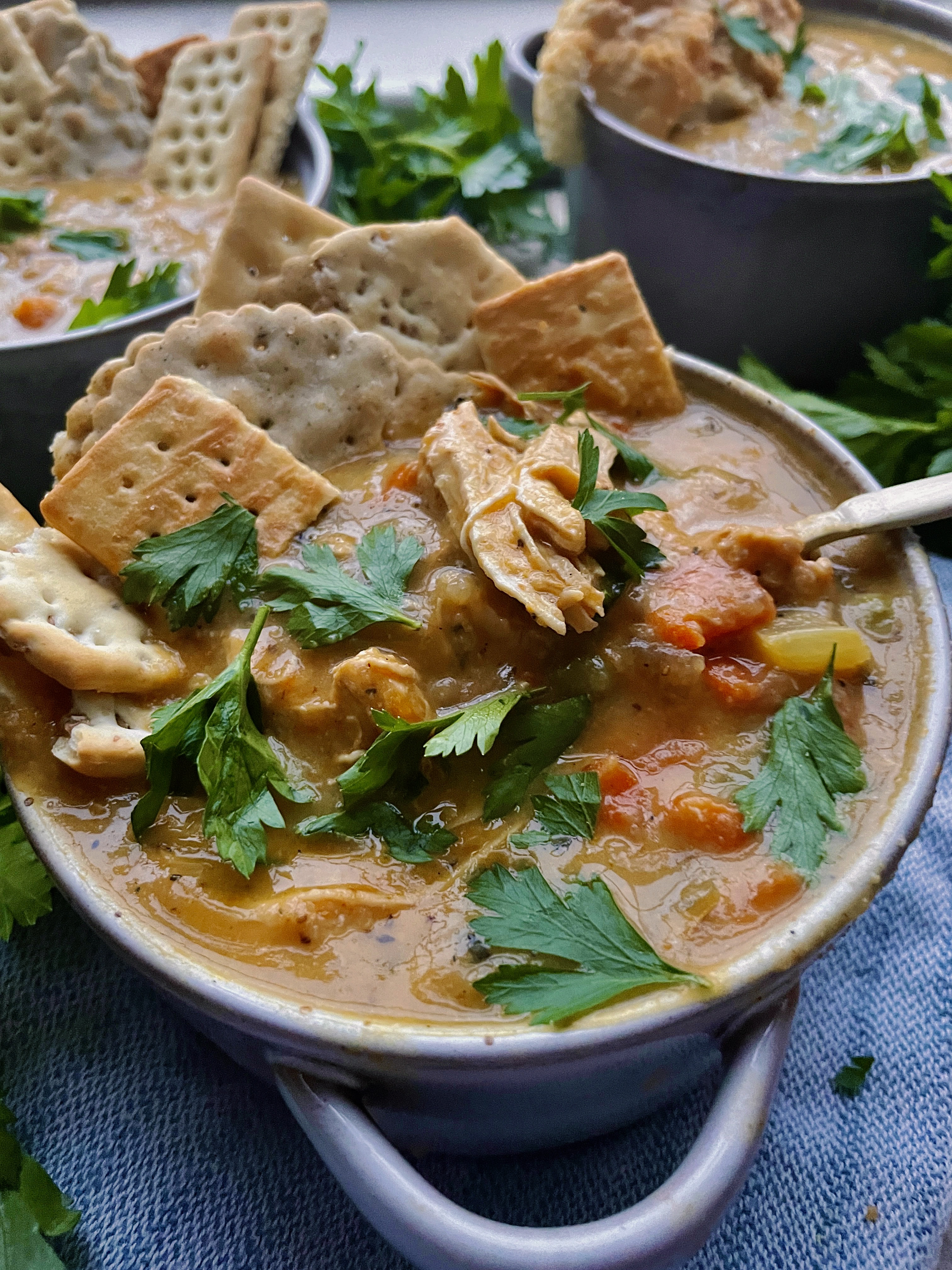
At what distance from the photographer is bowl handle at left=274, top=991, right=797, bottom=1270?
956 millimetres

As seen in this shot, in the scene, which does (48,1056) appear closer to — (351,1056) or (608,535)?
(351,1056)

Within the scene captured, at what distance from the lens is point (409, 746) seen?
1266 millimetres

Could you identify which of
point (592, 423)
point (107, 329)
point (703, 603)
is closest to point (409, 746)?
point (703, 603)

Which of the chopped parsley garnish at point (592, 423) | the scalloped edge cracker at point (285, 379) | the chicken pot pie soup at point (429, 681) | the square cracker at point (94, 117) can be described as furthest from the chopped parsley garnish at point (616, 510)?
the square cracker at point (94, 117)

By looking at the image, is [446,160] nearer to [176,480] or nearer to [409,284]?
[409,284]

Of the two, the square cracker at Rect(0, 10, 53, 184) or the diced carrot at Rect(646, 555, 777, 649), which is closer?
the diced carrot at Rect(646, 555, 777, 649)

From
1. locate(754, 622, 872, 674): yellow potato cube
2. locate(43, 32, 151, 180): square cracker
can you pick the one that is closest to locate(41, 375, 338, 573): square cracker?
locate(754, 622, 872, 674): yellow potato cube

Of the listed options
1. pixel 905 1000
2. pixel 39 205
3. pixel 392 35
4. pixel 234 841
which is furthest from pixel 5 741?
pixel 392 35

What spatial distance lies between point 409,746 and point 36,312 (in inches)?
60.3

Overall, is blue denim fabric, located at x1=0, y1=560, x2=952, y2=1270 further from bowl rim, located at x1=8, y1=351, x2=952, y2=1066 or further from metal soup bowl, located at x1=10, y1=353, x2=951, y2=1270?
bowl rim, located at x1=8, y1=351, x2=952, y2=1066

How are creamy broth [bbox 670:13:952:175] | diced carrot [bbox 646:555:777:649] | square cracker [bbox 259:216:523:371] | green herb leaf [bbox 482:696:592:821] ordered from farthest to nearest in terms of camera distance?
creamy broth [bbox 670:13:952:175] → square cracker [bbox 259:216:523:371] → diced carrot [bbox 646:555:777:649] → green herb leaf [bbox 482:696:592:821]

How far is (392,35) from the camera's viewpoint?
13.1 ft

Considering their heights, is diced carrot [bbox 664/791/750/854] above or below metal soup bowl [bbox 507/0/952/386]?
below

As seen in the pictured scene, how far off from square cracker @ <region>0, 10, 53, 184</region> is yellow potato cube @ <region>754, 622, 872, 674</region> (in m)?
2.24
